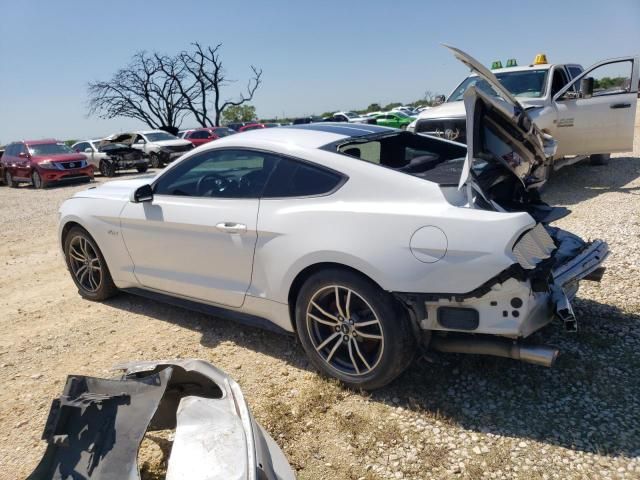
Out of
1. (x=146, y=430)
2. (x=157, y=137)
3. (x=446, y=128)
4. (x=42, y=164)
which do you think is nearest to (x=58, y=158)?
(x=42, y=164)

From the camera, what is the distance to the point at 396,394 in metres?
3.00

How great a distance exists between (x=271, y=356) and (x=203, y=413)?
1542mm

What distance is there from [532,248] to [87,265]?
3.97m

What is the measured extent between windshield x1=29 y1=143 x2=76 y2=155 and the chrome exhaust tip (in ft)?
60.4

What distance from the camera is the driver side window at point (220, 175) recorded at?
337cm

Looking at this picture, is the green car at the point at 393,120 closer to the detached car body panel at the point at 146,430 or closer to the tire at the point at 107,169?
the tire at the point at 107,169

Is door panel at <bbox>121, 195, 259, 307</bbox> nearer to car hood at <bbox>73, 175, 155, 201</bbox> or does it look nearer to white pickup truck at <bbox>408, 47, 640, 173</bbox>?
car hood at <bbox>73, 175, 155, 201</bbox>

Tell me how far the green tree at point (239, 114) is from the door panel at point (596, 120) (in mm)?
49812

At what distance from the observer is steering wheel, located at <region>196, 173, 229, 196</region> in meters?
3.61

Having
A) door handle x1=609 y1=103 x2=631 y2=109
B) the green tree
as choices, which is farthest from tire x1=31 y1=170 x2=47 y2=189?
the green tree

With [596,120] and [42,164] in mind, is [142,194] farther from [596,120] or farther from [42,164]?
[42,164]

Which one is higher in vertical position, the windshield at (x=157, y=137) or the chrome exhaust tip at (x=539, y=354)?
the windshield at (x=157, y=137)

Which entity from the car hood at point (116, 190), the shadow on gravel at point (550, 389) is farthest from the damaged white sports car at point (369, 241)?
the shadow on gravel at point (550, 389)

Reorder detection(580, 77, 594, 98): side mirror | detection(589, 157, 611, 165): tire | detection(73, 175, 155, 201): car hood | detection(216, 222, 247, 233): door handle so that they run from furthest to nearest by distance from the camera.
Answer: detection(589, 157, 611, 165): tire < detection(580, 77, 594, 98): side mirror < detection(73, 175, 155, 201): car hood < detection(216, 222, 247, 233): door handle
